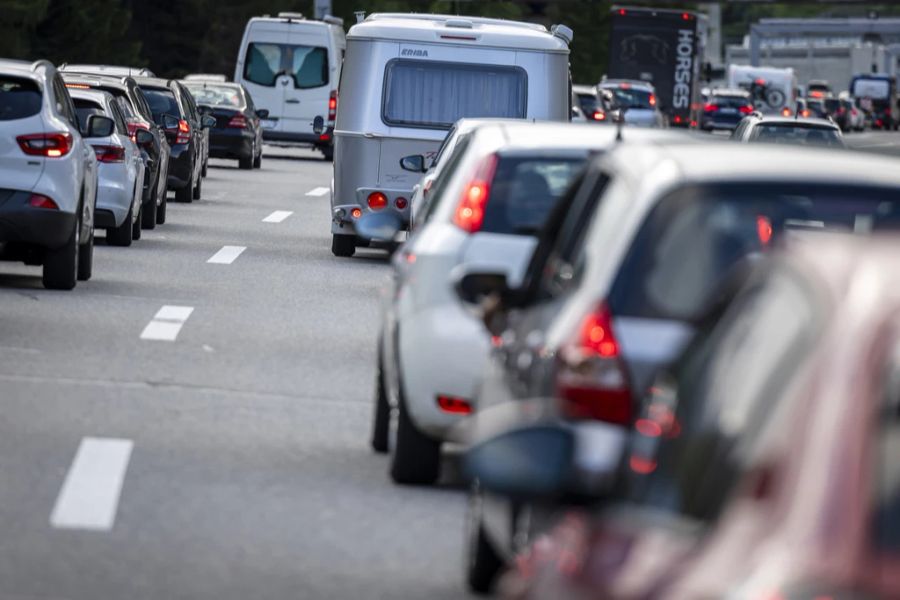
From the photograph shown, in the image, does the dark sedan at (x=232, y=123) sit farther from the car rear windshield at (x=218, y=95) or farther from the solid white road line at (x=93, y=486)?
the solid white road line at (x=93, y=486)

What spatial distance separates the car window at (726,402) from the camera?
137 inches

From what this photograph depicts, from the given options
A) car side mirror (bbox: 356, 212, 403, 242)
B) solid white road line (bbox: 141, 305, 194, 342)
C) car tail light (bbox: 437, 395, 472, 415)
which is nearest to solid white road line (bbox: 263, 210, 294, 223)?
solid white road line (bbox: 141, 305, 194, 342)

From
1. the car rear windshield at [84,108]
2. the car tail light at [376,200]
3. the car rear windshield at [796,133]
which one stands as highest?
the car rear windshield at [84,108]

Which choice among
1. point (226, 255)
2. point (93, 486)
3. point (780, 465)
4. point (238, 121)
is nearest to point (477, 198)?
point (93, 486)

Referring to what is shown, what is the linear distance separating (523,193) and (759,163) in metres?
3.29

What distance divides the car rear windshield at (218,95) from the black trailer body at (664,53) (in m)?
33.1

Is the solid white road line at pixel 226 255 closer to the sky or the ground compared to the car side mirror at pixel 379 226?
closer to the ground

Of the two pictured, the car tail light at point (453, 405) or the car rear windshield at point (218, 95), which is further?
the car rear windshield at point (218, 95)

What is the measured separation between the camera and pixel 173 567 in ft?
24.9

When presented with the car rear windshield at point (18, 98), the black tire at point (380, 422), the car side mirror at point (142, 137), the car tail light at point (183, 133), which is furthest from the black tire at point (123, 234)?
the black tire at point (380, 422)

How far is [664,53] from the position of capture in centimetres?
7769

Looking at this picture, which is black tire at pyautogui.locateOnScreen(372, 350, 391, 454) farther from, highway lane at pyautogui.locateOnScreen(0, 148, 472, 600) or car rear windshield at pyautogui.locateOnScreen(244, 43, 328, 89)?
car rear windshield at pyautogui.locateOnScreen(244, 43, 328, 89)

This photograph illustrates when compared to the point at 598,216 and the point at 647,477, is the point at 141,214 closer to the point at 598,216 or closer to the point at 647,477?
the point at 598,216

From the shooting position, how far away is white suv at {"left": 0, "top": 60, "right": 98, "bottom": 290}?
17141mm
